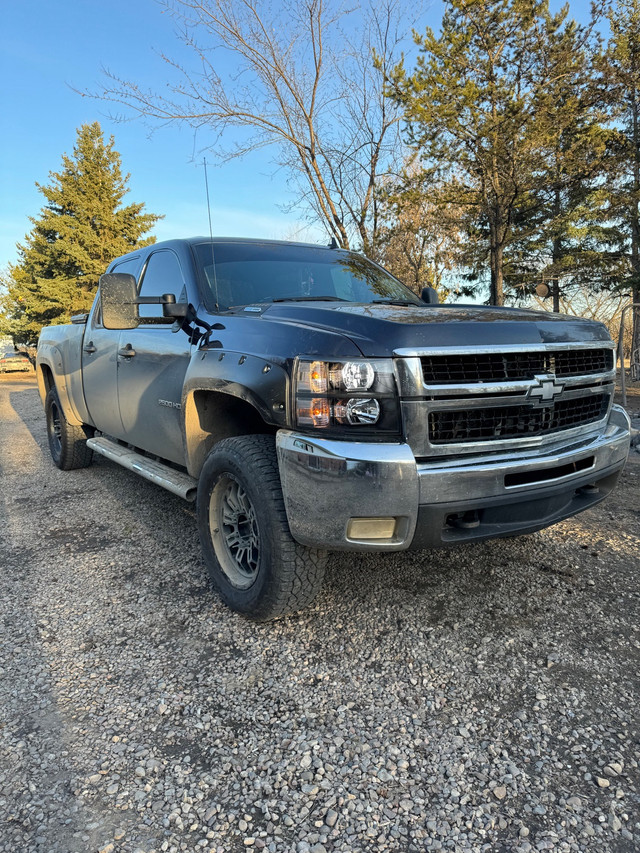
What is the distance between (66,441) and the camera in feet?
19.0

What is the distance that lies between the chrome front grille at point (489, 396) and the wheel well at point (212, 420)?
1.18m

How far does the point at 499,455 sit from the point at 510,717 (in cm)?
100

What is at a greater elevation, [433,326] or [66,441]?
[433,326]

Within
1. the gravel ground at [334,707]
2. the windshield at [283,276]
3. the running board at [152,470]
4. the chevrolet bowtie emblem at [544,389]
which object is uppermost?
the windshield at [283,276]

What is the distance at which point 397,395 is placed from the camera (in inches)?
86.7

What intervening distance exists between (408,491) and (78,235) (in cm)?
3355

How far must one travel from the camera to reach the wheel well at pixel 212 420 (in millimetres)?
→ 3146

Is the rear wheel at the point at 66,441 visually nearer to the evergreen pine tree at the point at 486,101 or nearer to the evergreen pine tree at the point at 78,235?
the evergreen pine tree at the point at 486,101

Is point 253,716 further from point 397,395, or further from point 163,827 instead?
point 397,395

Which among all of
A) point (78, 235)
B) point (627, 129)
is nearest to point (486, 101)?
point (627, 129)

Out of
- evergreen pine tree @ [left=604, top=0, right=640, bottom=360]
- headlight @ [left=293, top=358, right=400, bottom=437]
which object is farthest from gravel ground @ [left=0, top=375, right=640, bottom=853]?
evergreen pine tree @ [left=604, top=0, right=640, bottom=360]

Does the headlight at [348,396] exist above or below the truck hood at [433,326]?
below

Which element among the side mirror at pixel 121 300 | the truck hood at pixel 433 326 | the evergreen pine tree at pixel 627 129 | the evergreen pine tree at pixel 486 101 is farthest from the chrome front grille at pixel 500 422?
the evergreen pine tree at pixel 627 129

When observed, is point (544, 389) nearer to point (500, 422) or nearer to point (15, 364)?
point (500, 422)
